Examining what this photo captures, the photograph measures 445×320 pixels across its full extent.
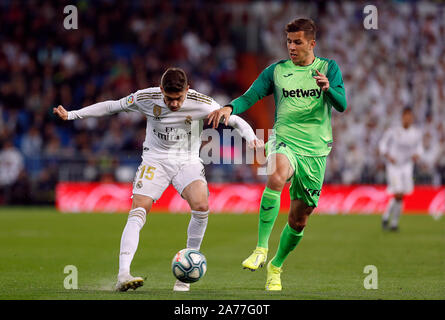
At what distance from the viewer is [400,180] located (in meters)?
17.5

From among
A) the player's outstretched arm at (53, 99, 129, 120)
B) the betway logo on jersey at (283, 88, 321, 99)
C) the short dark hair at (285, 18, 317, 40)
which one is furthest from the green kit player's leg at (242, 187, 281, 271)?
the player's outstretched arm at (53, 99, 129, 120)

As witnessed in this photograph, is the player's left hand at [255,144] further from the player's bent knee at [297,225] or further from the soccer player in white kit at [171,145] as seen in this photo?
the player's bent knee at [297,225]

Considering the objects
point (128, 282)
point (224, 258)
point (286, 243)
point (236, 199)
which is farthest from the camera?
point (236, 199)

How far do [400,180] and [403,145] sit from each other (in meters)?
0.89

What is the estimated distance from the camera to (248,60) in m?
26.9

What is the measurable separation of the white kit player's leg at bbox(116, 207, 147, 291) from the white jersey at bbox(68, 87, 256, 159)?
2.44 ft

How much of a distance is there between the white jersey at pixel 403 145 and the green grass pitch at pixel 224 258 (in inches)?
64.1

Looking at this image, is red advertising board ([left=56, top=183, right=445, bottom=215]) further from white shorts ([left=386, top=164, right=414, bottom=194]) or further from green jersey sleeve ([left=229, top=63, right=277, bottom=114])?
green jersey sleeve ([left=229, top=63, right=277, bottom=114])

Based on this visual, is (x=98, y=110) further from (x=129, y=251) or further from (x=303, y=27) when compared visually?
(x=303, y=27)

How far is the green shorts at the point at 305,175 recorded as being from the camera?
25.9 ft

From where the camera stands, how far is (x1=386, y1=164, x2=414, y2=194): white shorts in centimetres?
1745

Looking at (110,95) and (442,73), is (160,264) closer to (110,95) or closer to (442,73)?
(110,95)

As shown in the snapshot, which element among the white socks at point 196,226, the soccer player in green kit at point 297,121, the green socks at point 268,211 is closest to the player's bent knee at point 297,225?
the soccer player in green kit at point 297,121

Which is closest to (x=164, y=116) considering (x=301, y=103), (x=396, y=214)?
(x=301, y=103)
